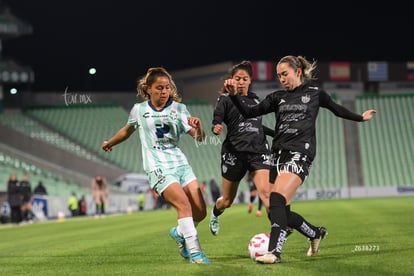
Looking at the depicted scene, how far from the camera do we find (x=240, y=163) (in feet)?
37.0

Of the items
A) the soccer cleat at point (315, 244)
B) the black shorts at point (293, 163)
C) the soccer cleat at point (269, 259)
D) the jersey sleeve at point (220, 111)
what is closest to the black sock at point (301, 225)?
the soccer cleat at point (315, 244)

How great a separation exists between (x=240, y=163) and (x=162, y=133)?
8.33ft

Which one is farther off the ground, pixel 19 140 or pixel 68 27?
pixel 68 27

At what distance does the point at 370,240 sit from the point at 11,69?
37.7m

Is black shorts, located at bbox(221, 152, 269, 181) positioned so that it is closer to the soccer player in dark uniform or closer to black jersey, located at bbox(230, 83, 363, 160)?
black jersey, located at bbox(230, 83, 363, 160)

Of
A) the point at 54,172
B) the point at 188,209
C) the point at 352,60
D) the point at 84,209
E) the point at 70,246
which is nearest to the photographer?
the point at 188,209

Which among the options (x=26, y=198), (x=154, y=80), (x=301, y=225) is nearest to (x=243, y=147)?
(x=301, y=225)

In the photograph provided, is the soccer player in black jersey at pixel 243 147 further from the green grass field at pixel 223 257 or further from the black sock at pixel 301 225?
the black sock at pixel 301 225

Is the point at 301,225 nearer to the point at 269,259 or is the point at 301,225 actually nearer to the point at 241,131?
the point at 269,259

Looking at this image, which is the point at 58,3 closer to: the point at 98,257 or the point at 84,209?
the point at 84,209

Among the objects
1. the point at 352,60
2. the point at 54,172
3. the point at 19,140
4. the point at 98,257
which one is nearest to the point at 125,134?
the point at 98,257

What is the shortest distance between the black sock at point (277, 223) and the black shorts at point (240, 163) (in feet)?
8.59

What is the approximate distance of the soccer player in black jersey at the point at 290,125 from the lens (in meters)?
8.53

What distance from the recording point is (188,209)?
8.85 m
